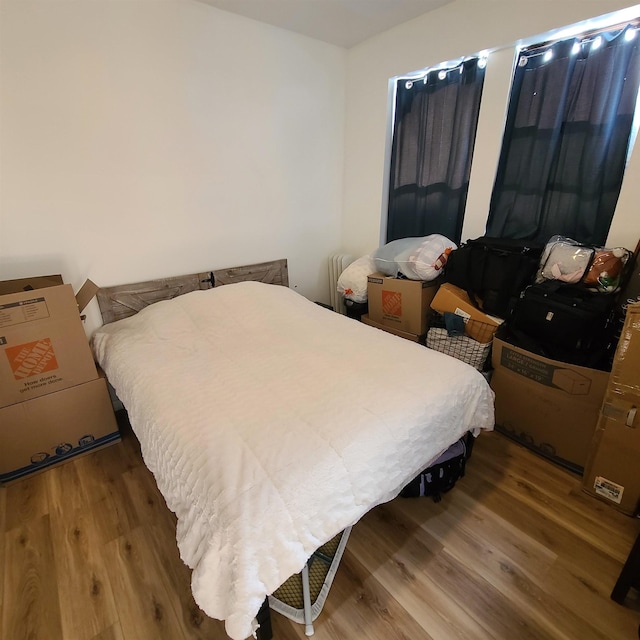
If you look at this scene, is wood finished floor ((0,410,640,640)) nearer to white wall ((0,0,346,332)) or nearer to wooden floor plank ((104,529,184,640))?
wooden floor plank ((104,529,184,640))

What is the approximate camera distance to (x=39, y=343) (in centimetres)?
176

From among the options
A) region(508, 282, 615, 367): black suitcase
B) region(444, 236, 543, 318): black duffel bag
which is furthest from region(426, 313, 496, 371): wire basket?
region(508, 282, 615, 367): black suitcase

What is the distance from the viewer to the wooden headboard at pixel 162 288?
7.25 ft

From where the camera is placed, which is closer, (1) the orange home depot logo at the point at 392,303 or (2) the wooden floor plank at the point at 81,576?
Answer: (2) the wooden floor plank at the point at 81,576

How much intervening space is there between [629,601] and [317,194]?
3.02m

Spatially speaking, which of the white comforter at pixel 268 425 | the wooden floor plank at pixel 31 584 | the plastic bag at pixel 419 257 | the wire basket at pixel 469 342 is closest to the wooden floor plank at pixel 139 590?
the wooden floor plank at pixel 31 584

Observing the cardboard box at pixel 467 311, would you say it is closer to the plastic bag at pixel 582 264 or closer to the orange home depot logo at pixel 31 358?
the plastic bag at pixel 582 264

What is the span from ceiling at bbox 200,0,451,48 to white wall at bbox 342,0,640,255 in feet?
0.38

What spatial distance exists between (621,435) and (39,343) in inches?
112

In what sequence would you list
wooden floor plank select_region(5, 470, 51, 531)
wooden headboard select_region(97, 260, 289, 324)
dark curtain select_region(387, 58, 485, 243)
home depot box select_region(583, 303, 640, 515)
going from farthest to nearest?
dark curtain select_region(387, 58, 485, 243)
wooden headboard select_region(97, 260, 289, 324)
wooden floor plank select_region(5, 470, 51, 531)
home depot box select_region(583, 303, 640, 515)

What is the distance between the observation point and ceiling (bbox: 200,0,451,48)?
6.97ft

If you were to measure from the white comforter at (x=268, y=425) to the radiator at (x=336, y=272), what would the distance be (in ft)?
3.72

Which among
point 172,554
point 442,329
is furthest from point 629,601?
point 172,554

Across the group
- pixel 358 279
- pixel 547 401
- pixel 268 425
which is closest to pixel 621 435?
pixel 547 401
